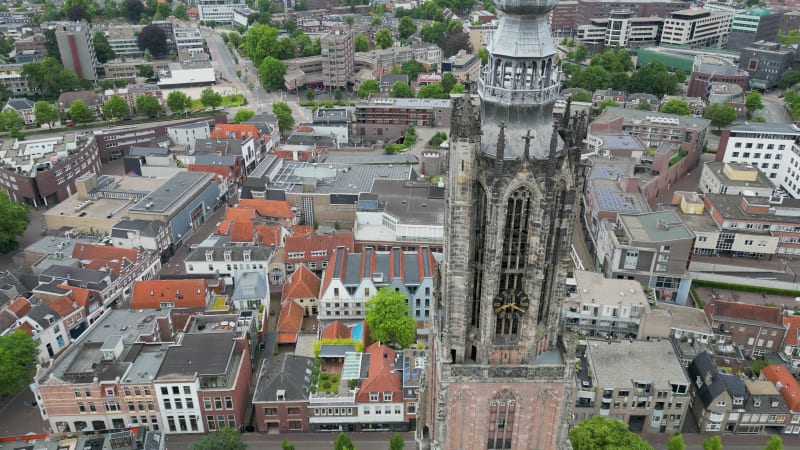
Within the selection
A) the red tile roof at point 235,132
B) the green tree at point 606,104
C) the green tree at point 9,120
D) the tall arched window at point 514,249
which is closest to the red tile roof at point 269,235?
the red tile roof at point 235,132

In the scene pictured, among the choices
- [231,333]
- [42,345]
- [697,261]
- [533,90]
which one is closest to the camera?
[533,90]

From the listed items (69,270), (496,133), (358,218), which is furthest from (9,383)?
(496,133)

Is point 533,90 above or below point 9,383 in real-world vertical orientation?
above

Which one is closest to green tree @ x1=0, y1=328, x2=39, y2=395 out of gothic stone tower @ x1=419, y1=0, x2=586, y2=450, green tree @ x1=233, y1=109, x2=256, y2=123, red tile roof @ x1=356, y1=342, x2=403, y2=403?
red tile roof @ x1=356, y1=342, x2=403, y2=403

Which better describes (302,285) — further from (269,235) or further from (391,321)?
(391,321)

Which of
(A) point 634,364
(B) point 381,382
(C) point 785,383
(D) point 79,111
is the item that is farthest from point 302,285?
(D) point 79,111

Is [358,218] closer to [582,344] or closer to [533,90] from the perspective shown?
[582,344]

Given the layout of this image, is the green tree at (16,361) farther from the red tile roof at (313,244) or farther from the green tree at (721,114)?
the green tree at (721,114)
